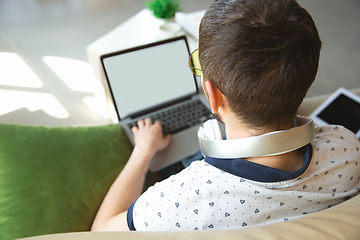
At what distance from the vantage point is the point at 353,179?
2.23ft

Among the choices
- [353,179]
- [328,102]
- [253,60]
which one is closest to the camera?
[253,60]

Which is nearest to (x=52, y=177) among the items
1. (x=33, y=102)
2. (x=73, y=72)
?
(x=33, y=102)

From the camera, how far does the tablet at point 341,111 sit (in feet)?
3.78

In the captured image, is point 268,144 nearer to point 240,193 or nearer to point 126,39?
point 240,193

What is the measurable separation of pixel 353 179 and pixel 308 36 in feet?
1.28

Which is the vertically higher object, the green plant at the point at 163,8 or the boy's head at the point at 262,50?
the green plant at the point at 163,8

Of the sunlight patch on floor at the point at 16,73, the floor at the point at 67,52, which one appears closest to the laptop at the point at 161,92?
the floor at the point at 67,52

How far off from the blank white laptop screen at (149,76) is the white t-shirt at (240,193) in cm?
61

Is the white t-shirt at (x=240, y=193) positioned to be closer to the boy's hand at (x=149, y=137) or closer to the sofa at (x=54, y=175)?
the sofa at (x=54, y=175)


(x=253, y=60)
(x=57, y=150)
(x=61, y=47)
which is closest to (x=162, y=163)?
(x=57, y=150)

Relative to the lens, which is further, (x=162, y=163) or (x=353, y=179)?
(x=162, y=163)

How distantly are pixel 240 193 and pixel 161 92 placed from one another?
2.51 ft

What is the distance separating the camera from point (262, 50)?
505 millimetres

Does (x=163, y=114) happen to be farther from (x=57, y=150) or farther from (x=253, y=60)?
(x=253, y=60)
